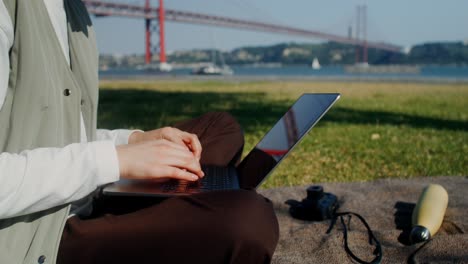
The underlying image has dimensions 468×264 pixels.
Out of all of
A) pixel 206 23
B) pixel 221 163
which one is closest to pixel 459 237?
pixel 221 163

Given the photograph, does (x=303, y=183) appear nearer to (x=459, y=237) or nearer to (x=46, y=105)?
(x=459, y=237)

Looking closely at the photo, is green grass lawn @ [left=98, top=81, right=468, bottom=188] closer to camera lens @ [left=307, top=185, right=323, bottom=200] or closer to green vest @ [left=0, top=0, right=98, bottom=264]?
camera lens @ [left=307, top=185, right=323, bottom=200]

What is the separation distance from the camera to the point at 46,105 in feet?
2.68

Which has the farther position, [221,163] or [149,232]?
[221,163]

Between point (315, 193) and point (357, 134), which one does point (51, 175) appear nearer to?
point (315, 193)

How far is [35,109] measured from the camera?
2.63ft

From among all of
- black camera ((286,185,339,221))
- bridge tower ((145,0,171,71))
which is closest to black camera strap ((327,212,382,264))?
black camera ((286,185,339,221))

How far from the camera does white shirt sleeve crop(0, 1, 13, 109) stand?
0.75 metres

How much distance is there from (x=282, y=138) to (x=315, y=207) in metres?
0.39

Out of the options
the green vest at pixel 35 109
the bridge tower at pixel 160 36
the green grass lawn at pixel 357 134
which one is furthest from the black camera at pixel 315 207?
the bridge tower at pixel 160 36

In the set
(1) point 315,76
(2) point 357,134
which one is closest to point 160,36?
(1) point 315,76

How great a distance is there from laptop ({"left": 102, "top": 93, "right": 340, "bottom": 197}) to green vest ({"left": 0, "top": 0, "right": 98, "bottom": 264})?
0.16 metres

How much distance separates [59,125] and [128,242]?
0.75ft

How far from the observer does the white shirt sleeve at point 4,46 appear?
2.48 ft
